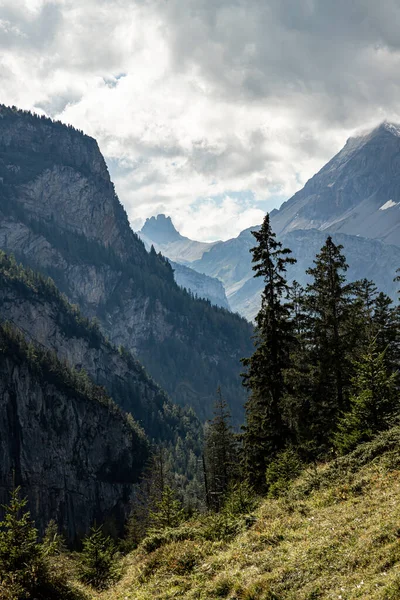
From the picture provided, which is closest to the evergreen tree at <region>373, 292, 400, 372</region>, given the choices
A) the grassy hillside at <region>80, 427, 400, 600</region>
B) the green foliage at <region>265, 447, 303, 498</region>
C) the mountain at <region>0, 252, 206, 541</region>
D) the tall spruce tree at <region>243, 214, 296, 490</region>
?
the tall spruce tree at <region>243, 214, 296, 490</region>

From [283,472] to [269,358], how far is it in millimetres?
6923

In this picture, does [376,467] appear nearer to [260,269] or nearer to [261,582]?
[261,582]

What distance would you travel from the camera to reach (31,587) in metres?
12.9

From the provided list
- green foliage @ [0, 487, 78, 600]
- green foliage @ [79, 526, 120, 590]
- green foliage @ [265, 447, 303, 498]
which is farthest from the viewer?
green foliage @ [265, 447, 303, 498]

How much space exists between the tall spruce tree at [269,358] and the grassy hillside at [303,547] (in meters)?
6.62

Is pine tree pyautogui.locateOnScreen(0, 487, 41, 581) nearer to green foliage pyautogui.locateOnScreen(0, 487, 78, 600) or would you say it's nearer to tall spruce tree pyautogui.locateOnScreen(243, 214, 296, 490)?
green foliage pyautogui.locateOnScreen(0, 487, 78, 600)

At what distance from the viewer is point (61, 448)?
441ft

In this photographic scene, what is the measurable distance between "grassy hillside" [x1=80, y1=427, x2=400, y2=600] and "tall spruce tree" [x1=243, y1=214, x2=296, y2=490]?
662 centimetres

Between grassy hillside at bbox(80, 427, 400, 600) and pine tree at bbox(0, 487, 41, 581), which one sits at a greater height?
pine tree at bbox(0, 487, 41, 581)

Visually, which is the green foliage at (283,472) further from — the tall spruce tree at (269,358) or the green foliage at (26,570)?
the green foliage at (26,570)

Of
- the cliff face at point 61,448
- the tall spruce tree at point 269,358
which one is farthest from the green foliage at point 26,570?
the cliff face at point 61,448

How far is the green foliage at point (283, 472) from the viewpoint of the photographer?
19.8 metres

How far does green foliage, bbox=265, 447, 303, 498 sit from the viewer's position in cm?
1975

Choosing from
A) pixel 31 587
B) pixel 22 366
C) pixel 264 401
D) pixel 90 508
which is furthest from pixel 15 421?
pixel 31 587
